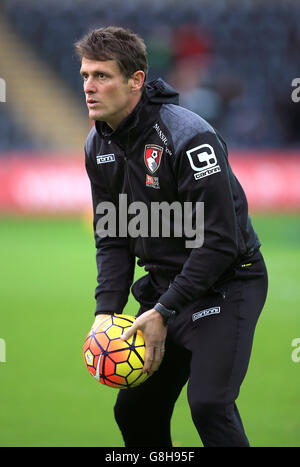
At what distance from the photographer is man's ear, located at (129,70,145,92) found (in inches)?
157

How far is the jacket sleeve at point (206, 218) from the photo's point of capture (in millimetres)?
3770

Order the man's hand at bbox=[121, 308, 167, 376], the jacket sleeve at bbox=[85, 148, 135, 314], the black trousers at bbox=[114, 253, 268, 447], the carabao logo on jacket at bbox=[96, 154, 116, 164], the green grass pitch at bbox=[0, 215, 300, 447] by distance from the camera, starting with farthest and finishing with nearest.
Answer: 1. the green grass pitch at bbox=[0, 215, 300, 447]
2. the jacket sleeve at bbox=[85, 148, 135, 314]
3. the carabao logo on jacket at bbox=[96, 154, 116, 164]
4. the man's hand at bbox=[121, 308, 167, 376]
5. the black trousers at bbox=[114, 253, 268, 447]

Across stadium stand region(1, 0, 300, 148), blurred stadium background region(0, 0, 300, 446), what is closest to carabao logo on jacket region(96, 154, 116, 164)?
blurred stadium background region(0, 0, 300, 446)

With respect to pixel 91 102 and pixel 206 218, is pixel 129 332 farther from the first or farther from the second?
pixel 91 102

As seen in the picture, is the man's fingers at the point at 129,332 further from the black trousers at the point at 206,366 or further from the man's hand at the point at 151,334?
the black trousers at the point at 206,366

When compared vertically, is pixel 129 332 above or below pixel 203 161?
below

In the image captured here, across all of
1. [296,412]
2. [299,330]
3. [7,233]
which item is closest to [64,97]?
[7,233]

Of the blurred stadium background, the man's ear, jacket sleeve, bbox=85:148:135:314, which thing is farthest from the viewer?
the blurred stadium background

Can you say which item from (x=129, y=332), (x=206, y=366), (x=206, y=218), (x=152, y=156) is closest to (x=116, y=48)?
(x=152, y=156)

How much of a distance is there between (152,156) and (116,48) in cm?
58

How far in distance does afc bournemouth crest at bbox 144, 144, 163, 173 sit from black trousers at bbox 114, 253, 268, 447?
68 centimetres

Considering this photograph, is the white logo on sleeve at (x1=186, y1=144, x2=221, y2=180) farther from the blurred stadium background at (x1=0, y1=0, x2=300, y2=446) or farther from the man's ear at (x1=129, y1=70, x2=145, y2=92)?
the blurred stadium background at (x1=0, y1=0, x2=300, y2=446)

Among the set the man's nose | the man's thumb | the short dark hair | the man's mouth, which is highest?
the short dark hair

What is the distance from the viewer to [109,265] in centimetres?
444
